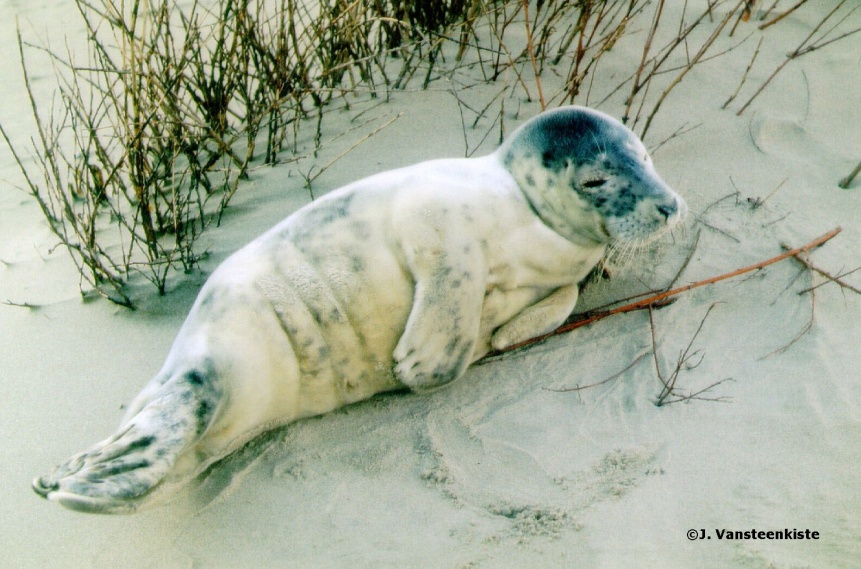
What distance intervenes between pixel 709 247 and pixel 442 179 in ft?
3.93

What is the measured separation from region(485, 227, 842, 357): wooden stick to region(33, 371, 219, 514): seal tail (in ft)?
3.29

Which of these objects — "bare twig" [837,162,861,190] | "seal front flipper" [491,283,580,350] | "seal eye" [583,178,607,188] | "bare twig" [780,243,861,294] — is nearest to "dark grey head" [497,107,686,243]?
"seal eye" [583,178,607,188]

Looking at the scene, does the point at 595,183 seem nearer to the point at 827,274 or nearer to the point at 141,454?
the point at 827,274

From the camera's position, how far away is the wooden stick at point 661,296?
2.49 meters

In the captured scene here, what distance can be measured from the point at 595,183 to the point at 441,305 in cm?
59

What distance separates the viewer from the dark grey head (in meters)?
2.12

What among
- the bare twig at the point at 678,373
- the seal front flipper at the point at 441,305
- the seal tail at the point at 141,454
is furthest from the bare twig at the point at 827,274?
the seal tail at the point at 141,454

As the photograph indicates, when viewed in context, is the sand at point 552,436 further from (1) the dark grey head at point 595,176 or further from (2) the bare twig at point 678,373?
(1) the dark grey head at point 595,176

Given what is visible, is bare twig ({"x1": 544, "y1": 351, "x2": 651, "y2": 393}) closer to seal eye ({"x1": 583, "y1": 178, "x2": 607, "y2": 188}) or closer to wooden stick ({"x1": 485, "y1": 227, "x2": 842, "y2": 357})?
wooden stick ({"x1": 485, "y1": 227, "x2": 842, "y2": 357})

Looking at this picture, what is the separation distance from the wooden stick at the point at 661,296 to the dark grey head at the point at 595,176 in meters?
0.40

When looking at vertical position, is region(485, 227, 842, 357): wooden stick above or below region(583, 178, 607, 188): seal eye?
below

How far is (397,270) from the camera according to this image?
2.14m

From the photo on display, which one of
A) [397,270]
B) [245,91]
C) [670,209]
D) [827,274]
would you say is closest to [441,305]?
[397,270]

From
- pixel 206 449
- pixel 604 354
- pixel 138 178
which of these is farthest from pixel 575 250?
pixel 138 178
